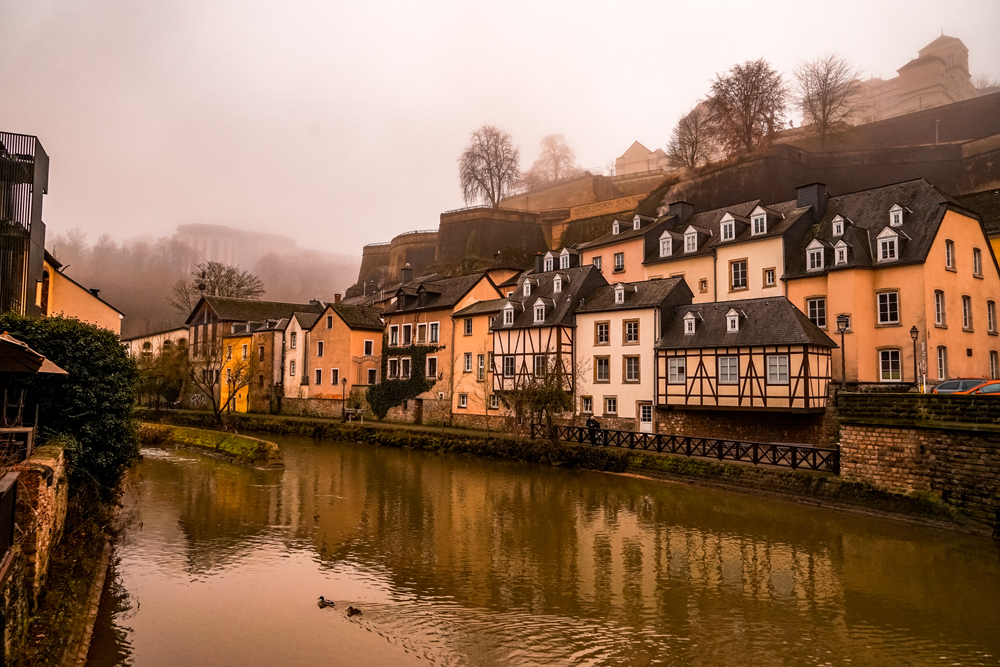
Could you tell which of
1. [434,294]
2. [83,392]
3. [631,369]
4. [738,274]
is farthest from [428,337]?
[83,392]

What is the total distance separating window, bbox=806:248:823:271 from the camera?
27.6 metres

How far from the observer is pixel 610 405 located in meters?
29.9

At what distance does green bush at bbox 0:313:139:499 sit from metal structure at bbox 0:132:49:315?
4.96m

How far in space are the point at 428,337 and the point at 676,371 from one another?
→ 54.5 ft

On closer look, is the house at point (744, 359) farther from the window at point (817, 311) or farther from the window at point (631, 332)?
the window at point (817, 311)

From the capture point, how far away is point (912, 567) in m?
13.5

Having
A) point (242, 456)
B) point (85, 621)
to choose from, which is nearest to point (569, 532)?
point (85, 621)

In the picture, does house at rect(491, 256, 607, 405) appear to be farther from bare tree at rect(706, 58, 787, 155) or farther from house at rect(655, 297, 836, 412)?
bare tree at rect(706, 58, 787, 155)

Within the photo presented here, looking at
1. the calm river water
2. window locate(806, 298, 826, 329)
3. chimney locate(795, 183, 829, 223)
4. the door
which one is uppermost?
chimney locate(795, 183, 829, 223)

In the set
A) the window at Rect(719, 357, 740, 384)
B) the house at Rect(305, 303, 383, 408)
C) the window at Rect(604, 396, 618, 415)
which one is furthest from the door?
the house at Rect(305, 303, 383, 408)

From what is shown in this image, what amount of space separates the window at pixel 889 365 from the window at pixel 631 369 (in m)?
9.32

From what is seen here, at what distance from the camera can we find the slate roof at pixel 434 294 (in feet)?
126

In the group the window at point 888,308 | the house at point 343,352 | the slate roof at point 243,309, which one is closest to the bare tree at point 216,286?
the slate roof at point 243,309

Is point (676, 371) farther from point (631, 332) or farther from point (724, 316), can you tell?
point (631, 332)
